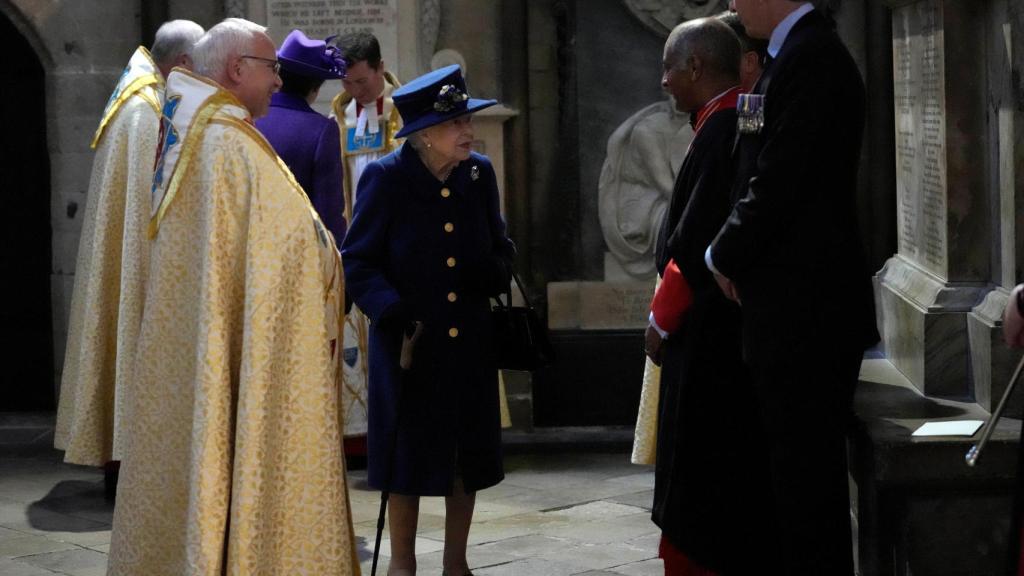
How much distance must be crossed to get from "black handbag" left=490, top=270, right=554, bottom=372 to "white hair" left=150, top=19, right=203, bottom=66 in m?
2.16

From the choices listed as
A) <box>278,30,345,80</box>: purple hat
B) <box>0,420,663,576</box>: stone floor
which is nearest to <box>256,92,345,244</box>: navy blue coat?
<box>278,30,345,80</box>: purple hat

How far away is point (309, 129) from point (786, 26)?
2.91 m

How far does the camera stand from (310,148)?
689cm

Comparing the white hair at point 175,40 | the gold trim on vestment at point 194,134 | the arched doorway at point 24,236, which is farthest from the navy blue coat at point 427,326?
the arched doorway at point 24,236

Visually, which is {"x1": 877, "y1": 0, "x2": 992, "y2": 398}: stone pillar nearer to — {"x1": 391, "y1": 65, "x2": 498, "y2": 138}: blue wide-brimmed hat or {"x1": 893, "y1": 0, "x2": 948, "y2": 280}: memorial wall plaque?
{"x1": 893, "y1": 0, "x2": 948, "y2": 280}: memorial wall plaque

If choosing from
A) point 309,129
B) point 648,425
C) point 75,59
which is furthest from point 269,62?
point 75,59

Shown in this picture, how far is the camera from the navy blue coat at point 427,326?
5.45 meters

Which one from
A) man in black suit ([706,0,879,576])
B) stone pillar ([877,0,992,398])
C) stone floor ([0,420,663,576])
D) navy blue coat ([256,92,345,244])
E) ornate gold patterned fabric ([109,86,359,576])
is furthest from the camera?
navy blue coat ([256,92,345,244])

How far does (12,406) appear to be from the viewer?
9.98m

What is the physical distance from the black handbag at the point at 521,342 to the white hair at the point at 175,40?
216cm

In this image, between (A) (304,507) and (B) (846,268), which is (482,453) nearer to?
(A) (304,507)

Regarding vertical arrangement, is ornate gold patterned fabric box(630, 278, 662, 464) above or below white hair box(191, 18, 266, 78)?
below

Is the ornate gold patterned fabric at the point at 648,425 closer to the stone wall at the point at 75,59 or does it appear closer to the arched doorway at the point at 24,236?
the stone wall at the point at 75,59

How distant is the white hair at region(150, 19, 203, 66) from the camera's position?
698cm
